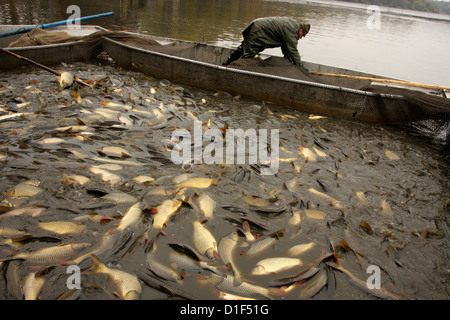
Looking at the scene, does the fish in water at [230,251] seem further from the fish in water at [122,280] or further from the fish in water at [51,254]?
the fish in water at [51,254]

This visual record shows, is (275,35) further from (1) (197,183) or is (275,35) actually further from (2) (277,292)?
(2) (277,292)

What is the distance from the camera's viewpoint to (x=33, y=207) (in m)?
3.38

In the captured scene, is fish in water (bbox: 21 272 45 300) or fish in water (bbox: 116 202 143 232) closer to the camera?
fish in water (bbox: 21 272 45 300)

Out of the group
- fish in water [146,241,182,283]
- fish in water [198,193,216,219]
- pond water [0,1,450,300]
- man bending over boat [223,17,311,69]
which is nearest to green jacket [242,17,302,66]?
man bending over boat [223,17,311,69]

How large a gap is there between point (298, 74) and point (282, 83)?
0.44m

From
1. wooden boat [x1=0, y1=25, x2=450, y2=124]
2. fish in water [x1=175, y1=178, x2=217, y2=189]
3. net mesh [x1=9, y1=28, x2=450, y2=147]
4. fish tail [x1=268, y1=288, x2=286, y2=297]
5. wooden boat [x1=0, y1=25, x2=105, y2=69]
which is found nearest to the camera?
fish tail [x1=268, y1=288, x2=286, y2=297]

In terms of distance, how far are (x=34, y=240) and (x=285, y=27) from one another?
6.75 m

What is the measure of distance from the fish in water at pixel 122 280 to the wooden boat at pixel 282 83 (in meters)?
5.43

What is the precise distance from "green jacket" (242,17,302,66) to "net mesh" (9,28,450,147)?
325 mm

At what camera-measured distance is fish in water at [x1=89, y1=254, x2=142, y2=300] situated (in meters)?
2.65

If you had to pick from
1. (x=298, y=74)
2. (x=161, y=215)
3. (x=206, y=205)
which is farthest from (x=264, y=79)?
(x=161, y=215)

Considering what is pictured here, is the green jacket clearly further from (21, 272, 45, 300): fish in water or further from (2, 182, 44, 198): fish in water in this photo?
(21, 272, 45, 300): fish in water

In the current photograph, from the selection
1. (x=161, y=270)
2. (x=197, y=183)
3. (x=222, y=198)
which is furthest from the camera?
(x=197, y=183)

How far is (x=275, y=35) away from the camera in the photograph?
7.72 m
